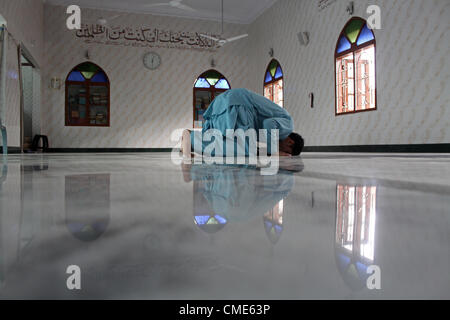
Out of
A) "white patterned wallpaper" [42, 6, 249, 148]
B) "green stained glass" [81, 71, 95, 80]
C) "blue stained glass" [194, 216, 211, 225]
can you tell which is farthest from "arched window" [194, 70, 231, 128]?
"blue stained glass" [194, 216, 211, 225]

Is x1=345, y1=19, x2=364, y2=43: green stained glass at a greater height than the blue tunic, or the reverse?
x1=345, y1=19, x2=364, y2=43: green stained glass

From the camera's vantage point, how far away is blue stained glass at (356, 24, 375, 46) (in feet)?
20.4

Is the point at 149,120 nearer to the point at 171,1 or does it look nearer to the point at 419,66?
the point at 171,1

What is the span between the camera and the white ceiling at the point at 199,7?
952 cm

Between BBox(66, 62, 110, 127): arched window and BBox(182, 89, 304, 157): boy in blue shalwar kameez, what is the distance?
695 centimetres

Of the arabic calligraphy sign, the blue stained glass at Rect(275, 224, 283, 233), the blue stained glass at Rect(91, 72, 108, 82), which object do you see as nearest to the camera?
the blue stained glass at Rect(275, 224, 283, 233)

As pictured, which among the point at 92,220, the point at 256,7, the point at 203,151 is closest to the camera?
the point at 92,220

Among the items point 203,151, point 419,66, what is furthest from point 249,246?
point 419,66

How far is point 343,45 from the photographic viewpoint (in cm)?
691

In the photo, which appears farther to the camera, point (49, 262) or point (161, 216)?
point (161, 216)

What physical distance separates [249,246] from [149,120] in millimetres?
10389

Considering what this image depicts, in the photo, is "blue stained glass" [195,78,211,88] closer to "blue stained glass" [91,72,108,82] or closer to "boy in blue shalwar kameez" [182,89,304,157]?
"blue stained glass" [91,72,108,82]

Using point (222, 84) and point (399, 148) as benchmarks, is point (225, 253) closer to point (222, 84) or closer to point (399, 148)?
point (399, 148)
